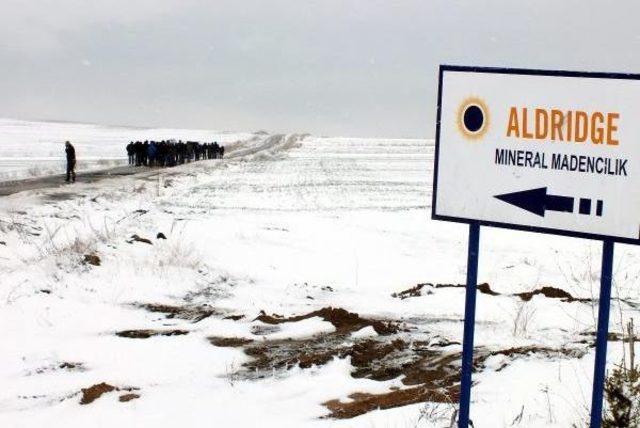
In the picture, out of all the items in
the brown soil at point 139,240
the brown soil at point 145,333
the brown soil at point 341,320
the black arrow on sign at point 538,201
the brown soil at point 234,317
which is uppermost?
the black arrow on sign at point 538,201

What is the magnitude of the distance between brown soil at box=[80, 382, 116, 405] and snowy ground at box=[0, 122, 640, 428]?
2 cm

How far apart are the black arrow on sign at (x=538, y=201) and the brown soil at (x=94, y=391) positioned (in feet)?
10.8

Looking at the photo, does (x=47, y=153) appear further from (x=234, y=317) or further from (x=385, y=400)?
(x=385, y=400)

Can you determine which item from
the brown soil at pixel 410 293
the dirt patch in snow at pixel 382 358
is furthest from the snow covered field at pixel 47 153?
the dirt patch in snow at pixel 382 358

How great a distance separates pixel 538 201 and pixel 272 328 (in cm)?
403

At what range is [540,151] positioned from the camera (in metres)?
2.99

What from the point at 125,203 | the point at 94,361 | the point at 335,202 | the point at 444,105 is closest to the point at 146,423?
the point at 94,361

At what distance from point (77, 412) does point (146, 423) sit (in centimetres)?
56

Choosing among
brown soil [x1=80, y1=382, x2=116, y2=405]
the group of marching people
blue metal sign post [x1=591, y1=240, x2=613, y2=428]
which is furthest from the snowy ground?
the group of marching people

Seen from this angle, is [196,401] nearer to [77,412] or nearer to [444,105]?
[77,412]

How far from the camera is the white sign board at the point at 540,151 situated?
9.27ft

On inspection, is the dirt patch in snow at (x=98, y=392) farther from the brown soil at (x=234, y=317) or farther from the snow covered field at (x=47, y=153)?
the snow covered field at (x=47, y=153)

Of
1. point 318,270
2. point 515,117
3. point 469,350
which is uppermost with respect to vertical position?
point 515,117

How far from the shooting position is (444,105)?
321 cm
